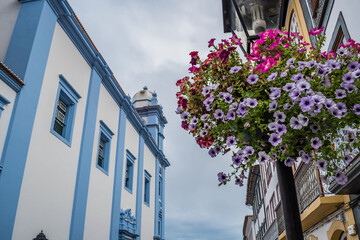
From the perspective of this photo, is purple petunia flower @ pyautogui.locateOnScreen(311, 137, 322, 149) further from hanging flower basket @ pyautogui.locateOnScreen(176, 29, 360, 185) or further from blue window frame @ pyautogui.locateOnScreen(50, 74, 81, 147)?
blue window frame @ pyautogui.locateOnScreen(50, 74, 81, 147)

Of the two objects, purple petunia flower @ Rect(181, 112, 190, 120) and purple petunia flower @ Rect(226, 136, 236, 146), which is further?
purple petunia flower @ Rect(181, 112, 190, 120)

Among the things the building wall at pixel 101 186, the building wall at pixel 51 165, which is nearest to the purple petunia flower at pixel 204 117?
the building wall at pixel 51 165

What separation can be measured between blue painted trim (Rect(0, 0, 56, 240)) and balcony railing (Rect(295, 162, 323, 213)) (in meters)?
7.20

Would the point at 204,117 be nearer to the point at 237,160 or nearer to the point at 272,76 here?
the point at 237,160

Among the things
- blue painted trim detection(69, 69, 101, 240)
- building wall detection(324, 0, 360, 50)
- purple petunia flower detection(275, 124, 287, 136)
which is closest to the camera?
purple petunia flower detection(275, 124, 287, 136)

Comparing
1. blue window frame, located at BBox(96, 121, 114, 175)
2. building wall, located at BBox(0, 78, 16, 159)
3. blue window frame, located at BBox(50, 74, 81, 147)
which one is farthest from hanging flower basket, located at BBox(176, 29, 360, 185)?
blue window frame, located at BBox(96, 121, 114, 175)

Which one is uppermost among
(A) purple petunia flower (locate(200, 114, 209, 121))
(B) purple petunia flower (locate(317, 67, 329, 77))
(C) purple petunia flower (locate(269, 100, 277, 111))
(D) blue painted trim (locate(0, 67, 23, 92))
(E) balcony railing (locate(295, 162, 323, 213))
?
(D) blue painted trim (locate(0, 67, 23, 92))

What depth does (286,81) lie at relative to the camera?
2426mm

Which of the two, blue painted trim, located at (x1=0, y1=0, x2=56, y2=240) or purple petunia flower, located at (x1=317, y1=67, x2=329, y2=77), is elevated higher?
blue painted trim, located at (x1=0, y1=0, x2=56, y2=240)

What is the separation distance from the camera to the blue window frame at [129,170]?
17.1 meters

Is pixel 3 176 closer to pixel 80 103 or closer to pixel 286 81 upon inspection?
pixel 80 103

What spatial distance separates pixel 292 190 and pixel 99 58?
39.3 feet

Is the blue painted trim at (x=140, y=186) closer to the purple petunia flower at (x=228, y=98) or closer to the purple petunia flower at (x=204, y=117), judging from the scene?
the purple petunia flower at (x=204, y=117)

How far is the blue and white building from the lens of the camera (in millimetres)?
7676
